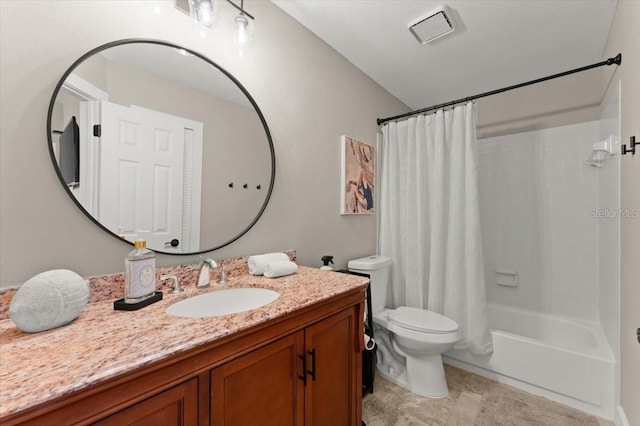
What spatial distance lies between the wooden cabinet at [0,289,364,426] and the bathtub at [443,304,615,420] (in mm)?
1272

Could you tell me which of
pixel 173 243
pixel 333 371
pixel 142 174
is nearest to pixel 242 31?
pixel 142 174

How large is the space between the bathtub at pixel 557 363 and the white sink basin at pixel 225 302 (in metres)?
1.79

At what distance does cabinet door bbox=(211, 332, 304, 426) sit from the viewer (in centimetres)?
76

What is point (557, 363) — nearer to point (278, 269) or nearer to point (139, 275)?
point (278, 269)

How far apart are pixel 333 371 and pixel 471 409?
1156mm

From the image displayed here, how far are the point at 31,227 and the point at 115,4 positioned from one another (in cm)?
87

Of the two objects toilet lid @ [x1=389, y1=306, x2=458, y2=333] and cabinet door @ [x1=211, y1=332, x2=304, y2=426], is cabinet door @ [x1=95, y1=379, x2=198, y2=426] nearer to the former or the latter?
cabinet door @ [x1=211, y1=332, x2=304, y2=426]

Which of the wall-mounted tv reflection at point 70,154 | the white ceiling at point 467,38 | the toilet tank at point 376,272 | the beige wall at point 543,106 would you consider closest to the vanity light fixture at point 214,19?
the white ceiling at point 467,38

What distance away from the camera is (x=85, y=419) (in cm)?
53

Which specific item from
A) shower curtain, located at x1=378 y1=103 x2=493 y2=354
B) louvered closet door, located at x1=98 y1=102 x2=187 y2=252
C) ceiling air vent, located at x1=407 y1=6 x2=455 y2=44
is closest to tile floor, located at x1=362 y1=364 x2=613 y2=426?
shower curtain, located at x1=378 y1=103 x2=493 y2=354

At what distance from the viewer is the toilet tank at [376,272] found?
2.04m

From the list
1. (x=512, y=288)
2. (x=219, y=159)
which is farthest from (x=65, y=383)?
(x=512, y=288)

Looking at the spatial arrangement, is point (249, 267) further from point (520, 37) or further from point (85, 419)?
point (520, 37)

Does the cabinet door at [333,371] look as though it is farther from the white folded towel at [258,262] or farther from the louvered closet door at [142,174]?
the louvered closet door at [142,174]
